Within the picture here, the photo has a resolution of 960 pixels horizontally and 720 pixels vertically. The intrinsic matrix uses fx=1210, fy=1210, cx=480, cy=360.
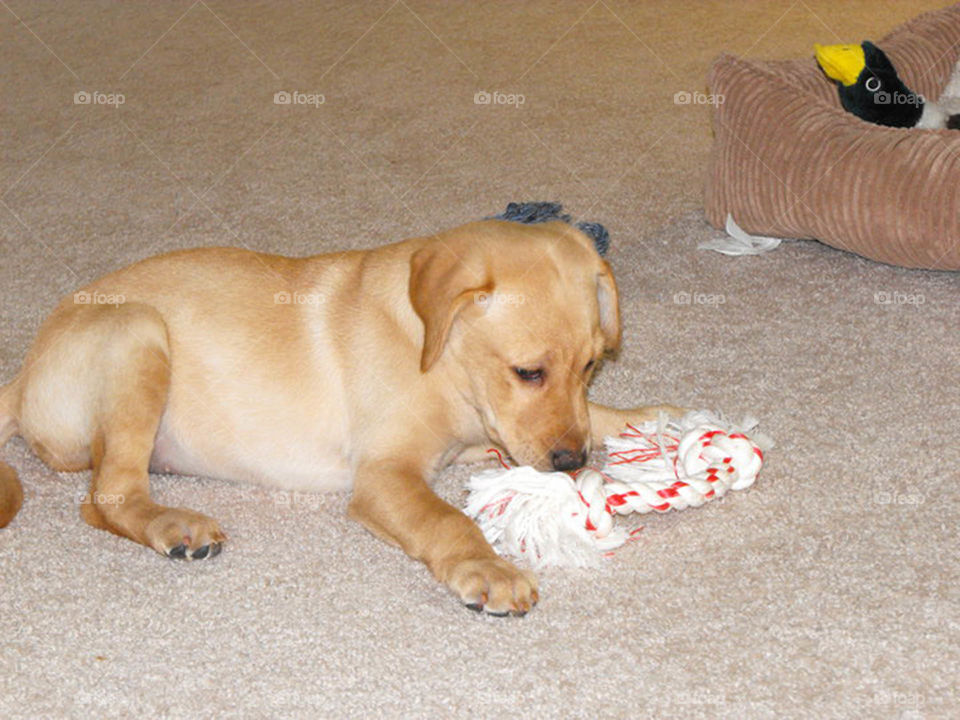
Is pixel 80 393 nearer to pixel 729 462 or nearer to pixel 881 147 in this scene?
pixel 729 462

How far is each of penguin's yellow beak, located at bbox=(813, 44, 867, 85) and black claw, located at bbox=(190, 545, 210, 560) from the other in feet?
8.07

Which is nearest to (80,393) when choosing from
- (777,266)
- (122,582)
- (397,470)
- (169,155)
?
(122,582)

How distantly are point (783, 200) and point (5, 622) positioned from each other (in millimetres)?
2404

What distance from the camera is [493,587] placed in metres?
2.14


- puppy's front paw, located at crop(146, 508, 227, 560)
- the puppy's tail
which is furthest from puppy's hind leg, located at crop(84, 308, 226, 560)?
the puppy's tail

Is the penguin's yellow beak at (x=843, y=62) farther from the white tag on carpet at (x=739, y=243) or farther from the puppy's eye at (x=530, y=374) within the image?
the puppy's eye at (x=530, y=374)

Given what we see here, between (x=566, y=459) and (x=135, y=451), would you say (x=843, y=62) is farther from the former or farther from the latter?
(x=135, y=451)

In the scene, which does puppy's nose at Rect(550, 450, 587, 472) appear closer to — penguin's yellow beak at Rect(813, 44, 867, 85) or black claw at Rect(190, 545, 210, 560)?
black claw at Rect(190, 545, 210, 560)

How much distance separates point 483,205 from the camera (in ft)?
13.2

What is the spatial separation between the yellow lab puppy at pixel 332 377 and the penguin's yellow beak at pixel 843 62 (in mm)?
1565

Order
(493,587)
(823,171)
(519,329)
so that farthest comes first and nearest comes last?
(823,171)
(519,329)
(493,587)

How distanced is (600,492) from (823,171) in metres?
1.53

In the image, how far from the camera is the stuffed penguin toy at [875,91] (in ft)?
12.0

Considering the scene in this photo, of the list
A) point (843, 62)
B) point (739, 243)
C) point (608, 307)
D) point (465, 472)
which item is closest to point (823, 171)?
point (739, 243)
